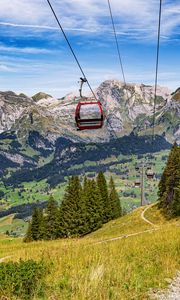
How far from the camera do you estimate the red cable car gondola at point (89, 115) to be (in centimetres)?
2236

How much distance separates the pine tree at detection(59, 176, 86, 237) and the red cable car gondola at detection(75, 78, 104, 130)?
198ft

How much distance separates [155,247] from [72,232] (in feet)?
222

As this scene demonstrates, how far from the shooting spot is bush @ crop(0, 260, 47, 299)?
908 cm

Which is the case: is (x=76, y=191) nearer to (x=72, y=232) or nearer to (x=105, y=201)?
(x=72, y=232)

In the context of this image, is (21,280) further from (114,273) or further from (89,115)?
(89,115)

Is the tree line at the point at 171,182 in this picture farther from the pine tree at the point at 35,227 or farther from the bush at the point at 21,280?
the bush at the point at 21,280

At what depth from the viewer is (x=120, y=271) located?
10.6 m

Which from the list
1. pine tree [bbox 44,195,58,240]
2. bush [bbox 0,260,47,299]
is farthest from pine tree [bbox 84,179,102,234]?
bush [bbox 0,260,47,299]

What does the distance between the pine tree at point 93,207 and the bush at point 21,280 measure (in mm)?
74963

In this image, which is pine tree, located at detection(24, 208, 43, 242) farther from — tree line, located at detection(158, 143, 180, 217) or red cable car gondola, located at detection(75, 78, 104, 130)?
red cable car gondola, located at detection(75, 78, 104, 130)

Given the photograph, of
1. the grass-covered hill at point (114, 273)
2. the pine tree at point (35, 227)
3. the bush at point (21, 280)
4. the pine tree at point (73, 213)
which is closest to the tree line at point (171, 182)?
the pine tree at point (73, 213)

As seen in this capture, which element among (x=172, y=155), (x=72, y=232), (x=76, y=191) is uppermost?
(x=172, y=155)

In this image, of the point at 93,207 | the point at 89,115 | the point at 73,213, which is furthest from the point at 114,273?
the point at 93,207

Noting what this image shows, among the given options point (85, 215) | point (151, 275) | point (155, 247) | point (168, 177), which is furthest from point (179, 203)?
point (151, 275)
